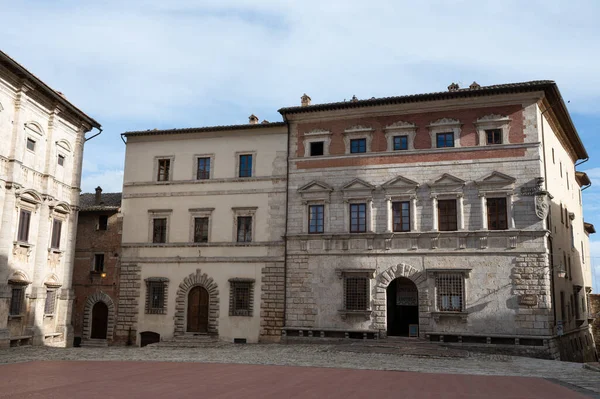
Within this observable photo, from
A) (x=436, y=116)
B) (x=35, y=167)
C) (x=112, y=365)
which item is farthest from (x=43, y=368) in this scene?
(x=436, y=116)

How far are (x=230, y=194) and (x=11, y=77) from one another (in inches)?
455

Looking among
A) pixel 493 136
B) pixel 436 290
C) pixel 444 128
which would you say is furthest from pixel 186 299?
pixel 493 136

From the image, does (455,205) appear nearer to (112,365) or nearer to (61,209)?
(112,365)

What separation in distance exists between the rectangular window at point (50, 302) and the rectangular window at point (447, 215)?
19.0 metres

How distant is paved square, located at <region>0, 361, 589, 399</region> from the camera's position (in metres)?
12.7

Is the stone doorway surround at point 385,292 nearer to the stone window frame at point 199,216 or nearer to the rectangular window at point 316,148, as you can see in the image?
the rectangular window at point 316,148

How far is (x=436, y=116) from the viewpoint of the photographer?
2700cm

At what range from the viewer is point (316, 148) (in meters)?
29.0

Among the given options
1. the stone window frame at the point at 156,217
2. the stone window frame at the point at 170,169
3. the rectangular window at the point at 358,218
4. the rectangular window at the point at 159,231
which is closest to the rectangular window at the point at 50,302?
the stone window frame at the point at 156,217

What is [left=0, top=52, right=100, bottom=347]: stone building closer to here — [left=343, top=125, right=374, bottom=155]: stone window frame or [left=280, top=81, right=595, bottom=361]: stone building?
[left=280, top=81, right=595, bottom=361]: stone building

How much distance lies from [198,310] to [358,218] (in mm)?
9732

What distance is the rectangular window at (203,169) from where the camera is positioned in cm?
3055

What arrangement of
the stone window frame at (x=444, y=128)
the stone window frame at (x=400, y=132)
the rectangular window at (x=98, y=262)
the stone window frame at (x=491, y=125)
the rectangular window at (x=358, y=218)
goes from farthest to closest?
the rectangular window at (x=98, y=262) < the rectangular window at (x=358, y=218) < the stone window frame at (x=400, y=132) < the stone window frame at (x=444, y=128) < the stone window frame at (x=491, y=125)

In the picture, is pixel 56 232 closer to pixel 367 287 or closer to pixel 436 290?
pixel 367 287
